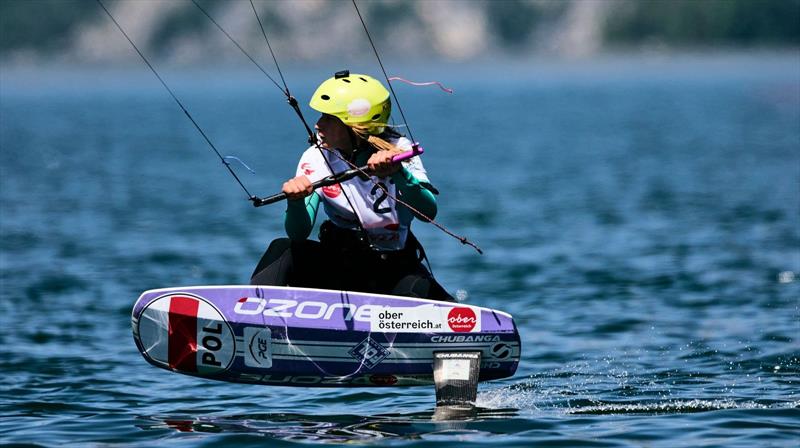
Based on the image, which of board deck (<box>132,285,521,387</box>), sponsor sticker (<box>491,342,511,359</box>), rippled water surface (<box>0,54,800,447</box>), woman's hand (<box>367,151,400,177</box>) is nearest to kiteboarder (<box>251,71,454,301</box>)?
woman's hand (<box>367,151,400,177</box>)

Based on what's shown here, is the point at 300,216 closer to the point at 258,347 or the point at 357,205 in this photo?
the point at 357,205

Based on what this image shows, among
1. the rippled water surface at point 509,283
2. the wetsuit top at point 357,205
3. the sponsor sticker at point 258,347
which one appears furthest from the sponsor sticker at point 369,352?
the wetsuit top at point 357,205

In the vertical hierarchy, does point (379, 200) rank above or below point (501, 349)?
above

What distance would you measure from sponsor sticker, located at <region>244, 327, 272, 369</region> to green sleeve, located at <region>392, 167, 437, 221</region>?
4.43 feet

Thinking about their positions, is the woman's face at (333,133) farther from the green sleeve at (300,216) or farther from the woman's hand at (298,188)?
the woman's hand at (298,188)

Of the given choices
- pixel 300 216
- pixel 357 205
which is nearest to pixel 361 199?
pixel 357 205

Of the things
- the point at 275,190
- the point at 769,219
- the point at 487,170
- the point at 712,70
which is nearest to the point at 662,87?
the point at 712,70

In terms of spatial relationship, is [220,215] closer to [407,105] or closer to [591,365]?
[591,365]

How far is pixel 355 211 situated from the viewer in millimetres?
9875

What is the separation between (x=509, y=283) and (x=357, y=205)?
8400 mm

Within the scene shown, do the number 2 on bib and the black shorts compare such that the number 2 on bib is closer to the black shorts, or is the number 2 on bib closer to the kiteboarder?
the kiteboarder

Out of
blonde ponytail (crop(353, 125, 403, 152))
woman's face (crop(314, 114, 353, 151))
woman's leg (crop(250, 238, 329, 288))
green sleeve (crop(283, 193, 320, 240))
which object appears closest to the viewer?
blonde ponytail (crop(353, 125, 403, 152))

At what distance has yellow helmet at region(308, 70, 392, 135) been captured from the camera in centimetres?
968

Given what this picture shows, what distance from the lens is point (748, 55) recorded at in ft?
635
